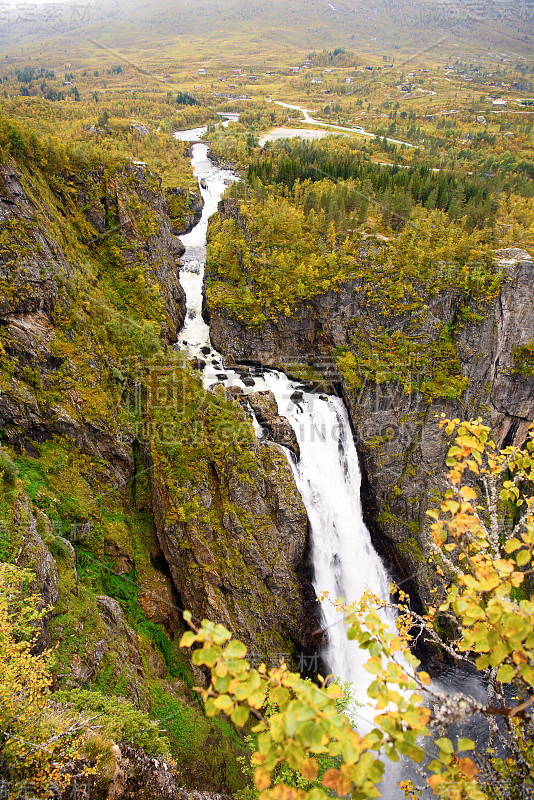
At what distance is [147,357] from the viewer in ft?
90.4

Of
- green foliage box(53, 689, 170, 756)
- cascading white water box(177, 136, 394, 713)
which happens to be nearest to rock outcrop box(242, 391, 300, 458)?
cascading white water box(177, 136, 394, 713)

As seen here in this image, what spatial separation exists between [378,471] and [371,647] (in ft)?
104

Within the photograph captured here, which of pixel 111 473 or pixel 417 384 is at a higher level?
pixel 417 384

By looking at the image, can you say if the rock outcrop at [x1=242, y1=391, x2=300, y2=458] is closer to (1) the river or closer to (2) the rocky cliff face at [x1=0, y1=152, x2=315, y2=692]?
(2) the rocky cliff face at [x1=0, y1=152, x2=315, y2=692]

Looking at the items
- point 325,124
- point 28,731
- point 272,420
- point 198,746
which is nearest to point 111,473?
point 272,420

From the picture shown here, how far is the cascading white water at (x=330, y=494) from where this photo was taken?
91.7 feet

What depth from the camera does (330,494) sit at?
103ft

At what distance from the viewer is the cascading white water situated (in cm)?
2794

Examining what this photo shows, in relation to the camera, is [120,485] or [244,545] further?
[244,545]

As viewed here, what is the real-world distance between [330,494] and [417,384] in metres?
12.3

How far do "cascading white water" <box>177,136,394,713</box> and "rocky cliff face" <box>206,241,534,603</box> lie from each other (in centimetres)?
198

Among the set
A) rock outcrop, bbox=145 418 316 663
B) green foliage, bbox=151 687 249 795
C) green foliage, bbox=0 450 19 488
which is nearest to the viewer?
green foliage, bbox=0 450 19 488

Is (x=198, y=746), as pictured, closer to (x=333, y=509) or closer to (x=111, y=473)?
(x=111, y=473)

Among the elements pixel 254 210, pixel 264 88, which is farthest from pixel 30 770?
pixel 264 88
